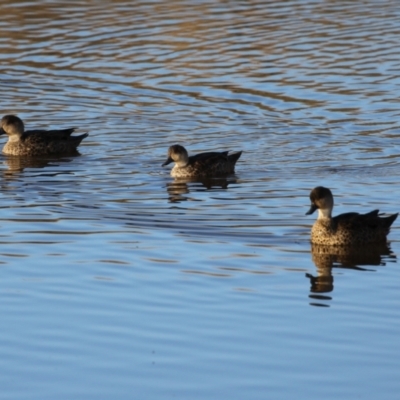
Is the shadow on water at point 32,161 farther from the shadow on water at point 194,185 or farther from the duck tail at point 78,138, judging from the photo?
the shadow on water at point 194,185

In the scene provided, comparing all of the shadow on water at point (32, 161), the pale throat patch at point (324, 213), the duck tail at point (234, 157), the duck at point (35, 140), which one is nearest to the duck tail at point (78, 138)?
the duck at point (35, 140)

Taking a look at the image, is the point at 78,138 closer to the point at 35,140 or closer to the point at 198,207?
the point at 35,140

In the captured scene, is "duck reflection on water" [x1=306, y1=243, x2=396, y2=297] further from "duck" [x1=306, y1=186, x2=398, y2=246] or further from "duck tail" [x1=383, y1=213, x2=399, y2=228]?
"duck tail" [x1=383, y1=213, x2=399, y2=228]

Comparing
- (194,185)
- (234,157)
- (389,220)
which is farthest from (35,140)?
(389,220)

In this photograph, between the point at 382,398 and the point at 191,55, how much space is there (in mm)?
18960

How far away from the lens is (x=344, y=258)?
14258 mm

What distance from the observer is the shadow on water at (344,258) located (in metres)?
13.2

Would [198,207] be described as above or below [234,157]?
below

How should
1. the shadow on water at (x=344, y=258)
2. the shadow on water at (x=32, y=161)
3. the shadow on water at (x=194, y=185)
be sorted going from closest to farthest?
the shadow on water at (x=344, y=258), the shadow on water at (x=194, y=185), the shadow on water at (x=32, y=161)

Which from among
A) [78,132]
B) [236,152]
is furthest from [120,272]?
[78,132]

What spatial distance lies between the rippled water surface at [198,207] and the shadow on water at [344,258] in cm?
5

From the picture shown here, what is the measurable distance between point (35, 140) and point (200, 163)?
3409 millimetres

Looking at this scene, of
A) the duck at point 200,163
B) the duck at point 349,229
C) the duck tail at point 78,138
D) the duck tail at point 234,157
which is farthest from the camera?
the duck tail at point 78,138

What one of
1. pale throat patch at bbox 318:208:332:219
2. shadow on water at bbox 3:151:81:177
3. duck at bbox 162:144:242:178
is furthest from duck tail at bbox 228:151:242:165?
pale throat patch at bbox 318:208:332:219
